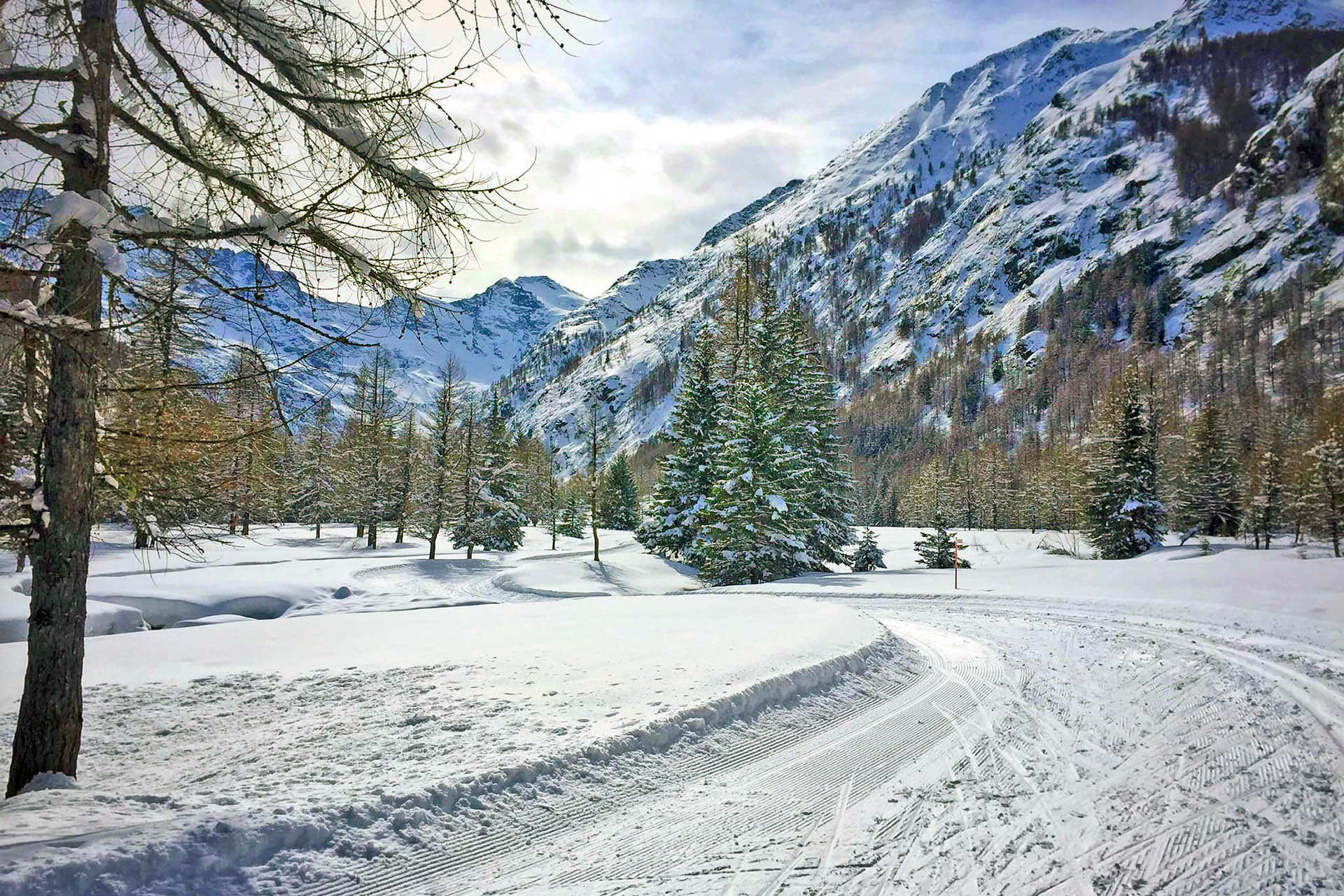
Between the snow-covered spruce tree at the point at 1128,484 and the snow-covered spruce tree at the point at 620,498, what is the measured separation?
31225 millimetres

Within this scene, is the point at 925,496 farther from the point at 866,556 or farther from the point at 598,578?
the point at 598,578

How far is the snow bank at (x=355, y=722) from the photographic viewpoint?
3000 mm

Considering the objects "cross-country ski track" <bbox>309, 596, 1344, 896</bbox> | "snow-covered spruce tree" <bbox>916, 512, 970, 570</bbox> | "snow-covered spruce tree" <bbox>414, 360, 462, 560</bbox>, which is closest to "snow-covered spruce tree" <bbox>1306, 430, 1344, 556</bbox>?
"snow-covered spruce tree" <bbox>916, 512, 970, 570</bbox>

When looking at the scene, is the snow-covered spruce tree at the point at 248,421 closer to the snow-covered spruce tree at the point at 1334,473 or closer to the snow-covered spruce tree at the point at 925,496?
the snow-covered spruce tree at the point at 1334,473

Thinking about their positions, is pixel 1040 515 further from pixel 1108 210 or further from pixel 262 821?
pixel 1108 210

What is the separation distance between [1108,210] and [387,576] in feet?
715

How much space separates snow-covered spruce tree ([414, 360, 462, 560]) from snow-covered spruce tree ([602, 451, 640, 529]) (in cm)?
1684

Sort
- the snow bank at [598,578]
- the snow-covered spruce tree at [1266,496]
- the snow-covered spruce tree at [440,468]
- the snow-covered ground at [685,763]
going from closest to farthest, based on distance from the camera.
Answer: the snow-covered ground at [685,763]
the snow bank at [598,578]
the snow-covered spruce tree at [440,468]
the snow-covered spruce tree at [1266,496]

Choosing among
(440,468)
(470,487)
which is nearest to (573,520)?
(470,487)

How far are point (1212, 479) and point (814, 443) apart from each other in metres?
38.0

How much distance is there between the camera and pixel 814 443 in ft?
79.5

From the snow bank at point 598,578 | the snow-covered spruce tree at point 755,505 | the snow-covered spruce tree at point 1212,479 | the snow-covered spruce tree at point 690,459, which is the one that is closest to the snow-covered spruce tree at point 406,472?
the snow bank at point 598,578

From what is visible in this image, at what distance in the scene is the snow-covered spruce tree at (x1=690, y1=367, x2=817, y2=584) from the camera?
70.1 ft

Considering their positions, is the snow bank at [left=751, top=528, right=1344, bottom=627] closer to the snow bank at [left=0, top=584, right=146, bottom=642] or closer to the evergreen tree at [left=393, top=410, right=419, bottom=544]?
the snow bank at [left=0, top=584, right=146, bottom=642]
